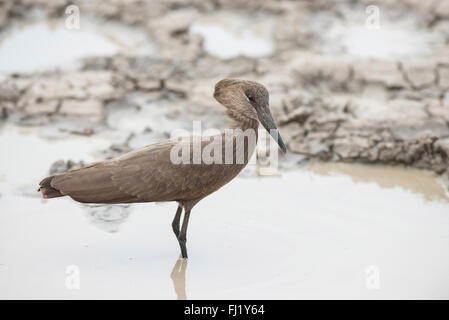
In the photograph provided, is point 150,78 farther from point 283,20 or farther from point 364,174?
point 364,174

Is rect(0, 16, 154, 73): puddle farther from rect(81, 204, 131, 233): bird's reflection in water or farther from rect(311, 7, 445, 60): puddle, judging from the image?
rect(81, 204, 131, 233): bird's reflection in water

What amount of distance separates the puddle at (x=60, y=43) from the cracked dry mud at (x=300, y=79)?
0.54 feet

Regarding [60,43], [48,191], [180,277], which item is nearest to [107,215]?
[48,191]

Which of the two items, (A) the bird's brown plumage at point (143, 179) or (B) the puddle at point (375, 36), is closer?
(A) the bird's brown plumage at point (143, 179)

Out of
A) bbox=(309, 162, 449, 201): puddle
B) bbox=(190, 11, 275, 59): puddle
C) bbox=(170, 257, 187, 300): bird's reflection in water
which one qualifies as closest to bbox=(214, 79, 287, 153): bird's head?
bbox=(170, 257, 187, 300): bird's reflection in water

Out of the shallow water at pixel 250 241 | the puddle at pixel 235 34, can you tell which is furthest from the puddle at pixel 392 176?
the puddle at pixel 235 34

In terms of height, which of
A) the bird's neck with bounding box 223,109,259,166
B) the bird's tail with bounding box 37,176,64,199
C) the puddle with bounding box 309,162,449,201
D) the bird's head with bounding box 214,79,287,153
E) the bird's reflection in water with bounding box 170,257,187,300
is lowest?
the bird's reflection in water with bounding box 170,257,187,300

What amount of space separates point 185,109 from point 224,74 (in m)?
0.89

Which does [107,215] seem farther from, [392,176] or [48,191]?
[392,176]

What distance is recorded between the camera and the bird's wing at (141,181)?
5.07 meters

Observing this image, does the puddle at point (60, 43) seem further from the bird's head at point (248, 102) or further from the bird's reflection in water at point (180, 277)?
the bird's reflection in water at point (180, 277)

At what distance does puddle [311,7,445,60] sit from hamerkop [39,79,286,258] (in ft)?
14.4

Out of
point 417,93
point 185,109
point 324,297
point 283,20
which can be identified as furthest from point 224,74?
point 324,297

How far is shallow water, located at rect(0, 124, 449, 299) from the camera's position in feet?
16.3
